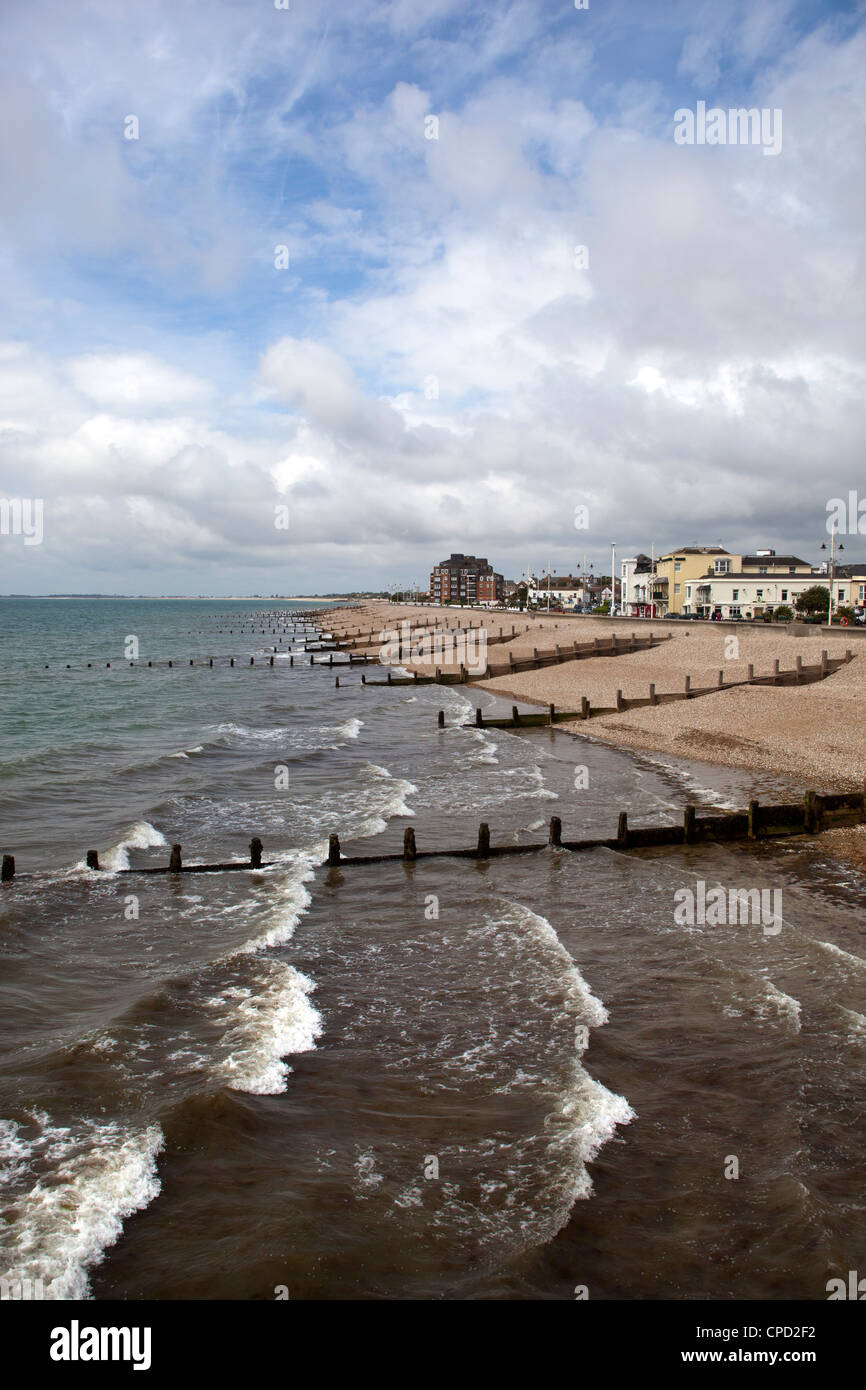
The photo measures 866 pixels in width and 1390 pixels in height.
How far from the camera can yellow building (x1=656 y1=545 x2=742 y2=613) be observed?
411 feet

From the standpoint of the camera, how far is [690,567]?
12744 centimetres

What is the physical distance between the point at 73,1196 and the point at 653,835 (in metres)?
16.7

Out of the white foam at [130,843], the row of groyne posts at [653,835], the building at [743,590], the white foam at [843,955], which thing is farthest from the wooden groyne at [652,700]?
the building at [743,590]

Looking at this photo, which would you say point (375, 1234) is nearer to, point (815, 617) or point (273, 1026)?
point (273, 1026)

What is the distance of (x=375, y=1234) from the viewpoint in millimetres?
8750

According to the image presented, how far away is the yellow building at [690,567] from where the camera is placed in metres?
125

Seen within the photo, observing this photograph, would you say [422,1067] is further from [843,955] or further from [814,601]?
[814,601]

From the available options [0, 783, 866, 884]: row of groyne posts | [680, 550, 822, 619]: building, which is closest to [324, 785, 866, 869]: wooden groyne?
[0, 783, 866, 884]: row of groyne posts

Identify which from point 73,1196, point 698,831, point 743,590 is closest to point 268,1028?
point 73,1196

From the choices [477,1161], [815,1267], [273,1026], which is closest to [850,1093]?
[815,1267]

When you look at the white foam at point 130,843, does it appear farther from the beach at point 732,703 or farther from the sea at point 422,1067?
the beach at point 732,703

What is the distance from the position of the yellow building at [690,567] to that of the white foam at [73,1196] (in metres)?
121

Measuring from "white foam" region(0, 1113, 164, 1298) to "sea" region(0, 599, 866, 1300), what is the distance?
1.3 inches

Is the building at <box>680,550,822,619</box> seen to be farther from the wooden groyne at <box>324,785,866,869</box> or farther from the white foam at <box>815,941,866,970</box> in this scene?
the white foam at <box>815,941,866,970</box>
